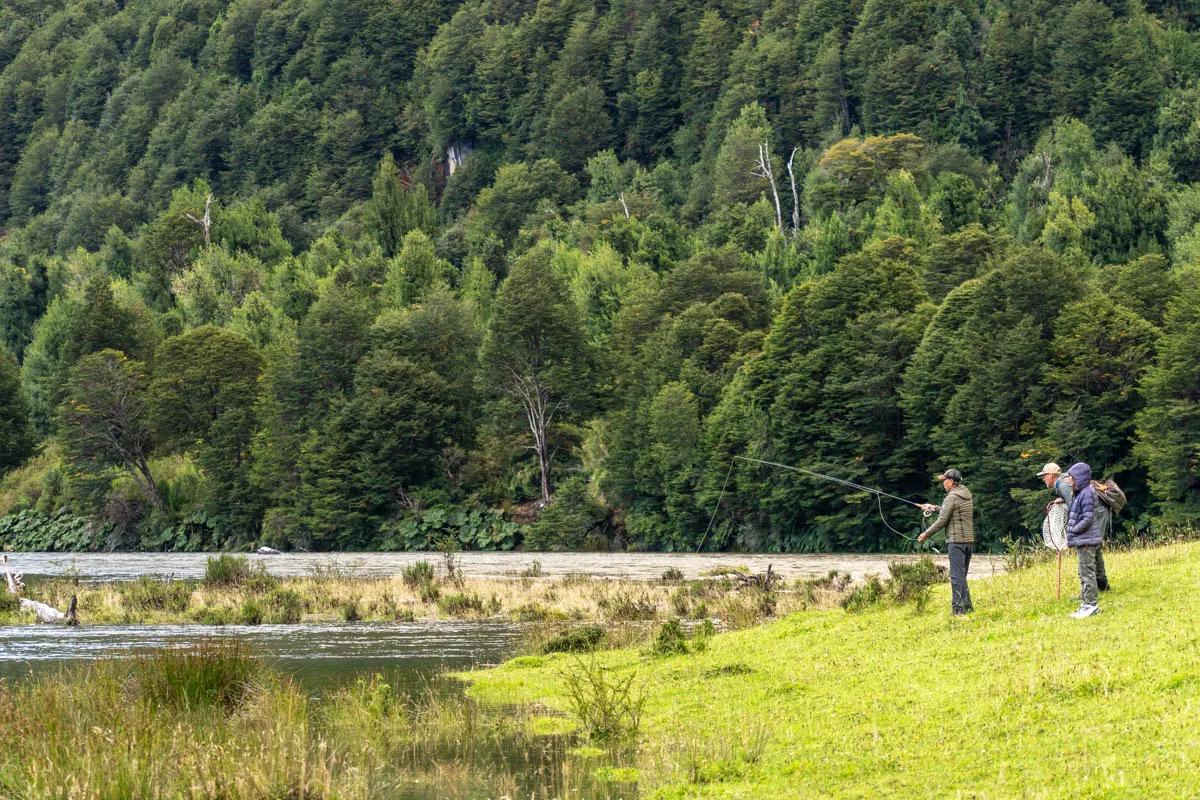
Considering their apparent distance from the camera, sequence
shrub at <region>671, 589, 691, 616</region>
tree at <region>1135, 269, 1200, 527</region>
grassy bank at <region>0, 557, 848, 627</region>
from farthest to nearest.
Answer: tree at <region>1135, 269, 1200, 527</region> → shrub at <region>671, 589, 691, 616</region> → grassy bank at <region>0, 557, 848, 627</region>

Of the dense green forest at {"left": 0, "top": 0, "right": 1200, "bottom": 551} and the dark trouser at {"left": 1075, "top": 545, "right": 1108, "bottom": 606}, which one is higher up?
the dense green forest at {"left": 0, "top": 0, "right": 1200, "bottom": 551}

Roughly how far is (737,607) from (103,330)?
89611 mm

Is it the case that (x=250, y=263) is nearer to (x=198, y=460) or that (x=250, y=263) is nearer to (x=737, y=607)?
(x=198, y=460)

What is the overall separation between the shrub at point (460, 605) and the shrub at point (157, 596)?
6421 mm

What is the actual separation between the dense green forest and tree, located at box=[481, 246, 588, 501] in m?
0.19

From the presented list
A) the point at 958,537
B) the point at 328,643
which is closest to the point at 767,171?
the point at 328,643

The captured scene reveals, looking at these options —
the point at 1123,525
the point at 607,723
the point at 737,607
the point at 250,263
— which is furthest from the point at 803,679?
the point at 250,263

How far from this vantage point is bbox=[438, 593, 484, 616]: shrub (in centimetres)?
3791

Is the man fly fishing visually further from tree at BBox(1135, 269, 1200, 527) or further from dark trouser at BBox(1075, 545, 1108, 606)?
tree at BBox(1135, 269, 1200, 527)

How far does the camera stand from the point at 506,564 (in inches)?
2586

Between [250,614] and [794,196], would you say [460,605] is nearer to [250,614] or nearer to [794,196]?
[250,614]

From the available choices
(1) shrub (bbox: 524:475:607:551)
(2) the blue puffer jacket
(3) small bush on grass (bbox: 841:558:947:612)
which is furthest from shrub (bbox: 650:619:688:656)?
(1) shrub (bbox: 524:475:607:551)

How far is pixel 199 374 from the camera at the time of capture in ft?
332

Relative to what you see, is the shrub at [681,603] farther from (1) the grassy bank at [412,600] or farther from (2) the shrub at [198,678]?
(2) the shrub at [198,678]
